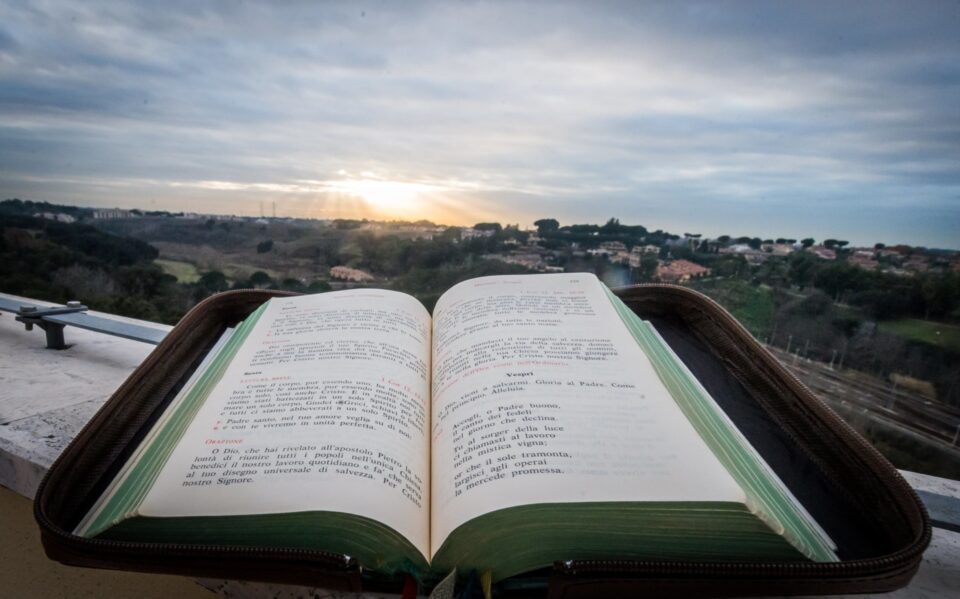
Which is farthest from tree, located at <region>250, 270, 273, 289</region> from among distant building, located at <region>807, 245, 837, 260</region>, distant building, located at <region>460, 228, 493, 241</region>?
distant building, located at <region>807, 245, 837, 260</region>

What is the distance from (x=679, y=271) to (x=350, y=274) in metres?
0.64

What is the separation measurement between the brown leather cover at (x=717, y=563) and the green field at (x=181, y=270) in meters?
0.70

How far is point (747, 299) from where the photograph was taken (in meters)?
0.94

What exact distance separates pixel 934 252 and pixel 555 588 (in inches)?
39.9

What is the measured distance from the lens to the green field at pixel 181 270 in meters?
1.23

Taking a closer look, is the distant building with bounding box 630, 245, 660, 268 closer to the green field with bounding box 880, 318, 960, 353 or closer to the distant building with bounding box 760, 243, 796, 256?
the distant building with bounding box 760, 243, 796, 256

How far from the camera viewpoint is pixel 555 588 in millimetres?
329

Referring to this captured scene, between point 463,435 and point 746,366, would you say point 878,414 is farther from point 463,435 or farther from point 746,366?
point 463,435

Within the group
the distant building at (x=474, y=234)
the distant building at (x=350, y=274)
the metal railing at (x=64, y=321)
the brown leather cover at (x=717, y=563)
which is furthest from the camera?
the distant building at (x=474, y=234)

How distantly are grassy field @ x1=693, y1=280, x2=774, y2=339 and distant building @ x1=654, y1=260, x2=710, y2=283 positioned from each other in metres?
0.03

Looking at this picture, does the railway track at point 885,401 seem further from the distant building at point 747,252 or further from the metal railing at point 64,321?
the metal railing at point 64,321

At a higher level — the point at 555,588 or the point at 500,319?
the point at 500,319

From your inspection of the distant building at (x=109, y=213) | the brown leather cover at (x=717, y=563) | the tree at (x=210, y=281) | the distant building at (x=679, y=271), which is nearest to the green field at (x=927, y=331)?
the distant building at (x=679, y=271)

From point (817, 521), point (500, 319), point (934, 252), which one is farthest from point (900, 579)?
point (934, 252)
